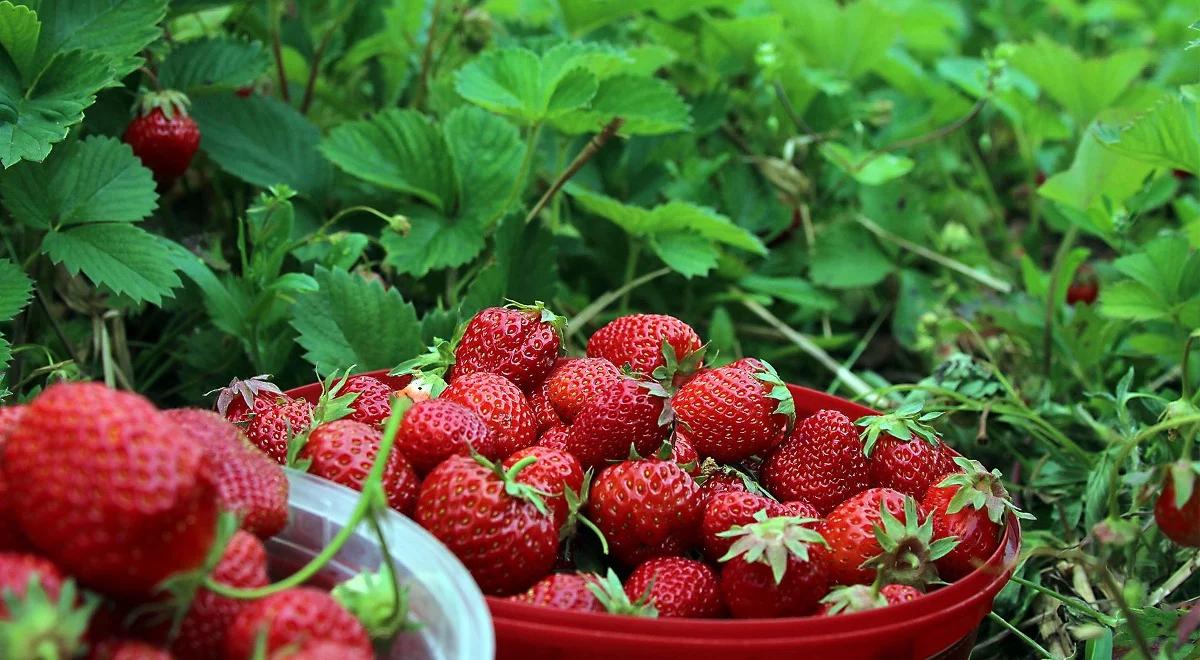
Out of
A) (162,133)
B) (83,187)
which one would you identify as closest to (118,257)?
(83,187)

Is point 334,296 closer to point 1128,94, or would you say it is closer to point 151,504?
point 151,504

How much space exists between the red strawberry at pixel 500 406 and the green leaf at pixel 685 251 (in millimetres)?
617

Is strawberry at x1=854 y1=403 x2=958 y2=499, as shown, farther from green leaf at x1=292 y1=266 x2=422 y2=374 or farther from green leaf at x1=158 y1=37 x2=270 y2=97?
green leaf at x1=158 y1=37 x2=270 y2=97

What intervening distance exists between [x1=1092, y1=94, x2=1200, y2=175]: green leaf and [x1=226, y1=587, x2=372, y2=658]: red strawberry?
1154mm

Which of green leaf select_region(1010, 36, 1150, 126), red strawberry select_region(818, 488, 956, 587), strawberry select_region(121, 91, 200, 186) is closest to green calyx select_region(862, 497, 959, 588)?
red strawberry select_region(818, 488, 956, 587)

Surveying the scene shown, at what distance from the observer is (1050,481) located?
5.03 ft

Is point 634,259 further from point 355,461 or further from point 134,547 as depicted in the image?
point 134,547

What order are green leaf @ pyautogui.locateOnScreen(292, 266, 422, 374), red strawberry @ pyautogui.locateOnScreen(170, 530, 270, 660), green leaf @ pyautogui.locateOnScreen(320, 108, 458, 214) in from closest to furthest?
1. red strawberry @ pyautogui.locateOnScreen(170, 530, 270, 660)
2. green leaf @ pyautogui.locateOnScreen(292, 266, 422, 374)
3. green leaf @ pyautogui.locateOnScreen(320, 108, 458, 214)

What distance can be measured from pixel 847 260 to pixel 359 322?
1.04 meters

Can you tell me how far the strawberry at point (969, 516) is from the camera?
1.01 meters

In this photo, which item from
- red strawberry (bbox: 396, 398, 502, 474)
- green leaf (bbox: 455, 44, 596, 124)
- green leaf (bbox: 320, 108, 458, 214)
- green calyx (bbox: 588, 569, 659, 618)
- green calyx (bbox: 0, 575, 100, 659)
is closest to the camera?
green calyx (bbox: 0, 575, 100, 659)

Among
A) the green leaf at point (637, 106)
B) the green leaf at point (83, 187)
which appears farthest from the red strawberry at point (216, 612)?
the green leaf at point (637, 106)

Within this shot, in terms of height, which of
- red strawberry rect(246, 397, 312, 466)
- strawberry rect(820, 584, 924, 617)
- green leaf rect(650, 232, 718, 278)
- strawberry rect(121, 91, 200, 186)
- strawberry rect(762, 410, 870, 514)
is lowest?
green leaf rect(650, 232, 718, 278)

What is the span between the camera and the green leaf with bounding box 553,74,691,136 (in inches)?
63.4
